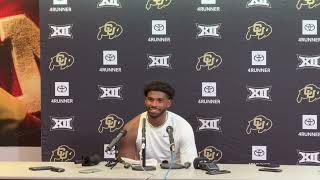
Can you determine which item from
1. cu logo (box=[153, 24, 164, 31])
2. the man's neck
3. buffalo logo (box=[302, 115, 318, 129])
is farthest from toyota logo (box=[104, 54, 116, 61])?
buffalo logo (box=[302, 115, 318, 129])

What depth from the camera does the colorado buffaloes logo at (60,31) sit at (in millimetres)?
5043

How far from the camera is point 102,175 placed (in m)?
3.41

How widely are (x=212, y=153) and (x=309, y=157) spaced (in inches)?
39.4

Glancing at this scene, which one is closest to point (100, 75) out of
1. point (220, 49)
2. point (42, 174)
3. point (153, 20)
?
point (153, 20)

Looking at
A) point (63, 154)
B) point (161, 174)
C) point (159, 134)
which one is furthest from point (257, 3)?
point (63, 154)

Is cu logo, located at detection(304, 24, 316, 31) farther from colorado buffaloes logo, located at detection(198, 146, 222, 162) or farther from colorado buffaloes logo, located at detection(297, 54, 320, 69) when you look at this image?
colorado buffaloes logo, located at detection(198, 146, 222, 162)

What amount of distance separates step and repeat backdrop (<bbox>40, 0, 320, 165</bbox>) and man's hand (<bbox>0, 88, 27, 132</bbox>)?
53 centimetres

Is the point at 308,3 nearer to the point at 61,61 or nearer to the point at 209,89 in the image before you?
the point at 209,89

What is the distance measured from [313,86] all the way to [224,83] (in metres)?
0.91

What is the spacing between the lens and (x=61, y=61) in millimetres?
5059

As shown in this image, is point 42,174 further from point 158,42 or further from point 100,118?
point 158,42

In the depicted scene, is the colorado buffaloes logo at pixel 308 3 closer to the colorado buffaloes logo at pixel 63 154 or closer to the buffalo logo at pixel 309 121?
the buffalo logo at pixel 309 121

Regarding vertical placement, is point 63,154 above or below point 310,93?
below

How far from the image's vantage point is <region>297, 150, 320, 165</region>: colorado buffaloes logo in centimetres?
487
